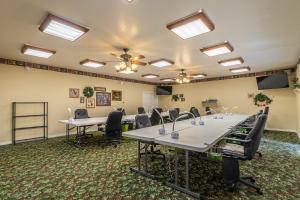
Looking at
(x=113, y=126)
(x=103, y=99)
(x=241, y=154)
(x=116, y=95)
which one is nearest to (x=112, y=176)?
(x=113, y=126)

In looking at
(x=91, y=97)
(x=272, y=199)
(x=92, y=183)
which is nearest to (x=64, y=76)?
(x=91, y=97)

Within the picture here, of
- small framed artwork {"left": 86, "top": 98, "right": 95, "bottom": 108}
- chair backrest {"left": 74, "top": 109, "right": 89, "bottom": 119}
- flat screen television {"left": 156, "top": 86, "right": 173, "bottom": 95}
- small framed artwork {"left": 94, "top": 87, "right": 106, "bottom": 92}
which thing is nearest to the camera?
chair backrest {"left": 74, "top": 109, "right": 89, "bottom": 119}

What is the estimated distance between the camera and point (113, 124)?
14.8 feet

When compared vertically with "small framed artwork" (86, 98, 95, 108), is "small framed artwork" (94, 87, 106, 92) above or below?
above

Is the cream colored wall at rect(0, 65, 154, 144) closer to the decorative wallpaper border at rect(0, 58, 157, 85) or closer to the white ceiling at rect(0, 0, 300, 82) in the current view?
the decorative wallpaper border at rect(0, 58, 157, 85)

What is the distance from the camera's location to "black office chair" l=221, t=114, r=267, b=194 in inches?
87.4

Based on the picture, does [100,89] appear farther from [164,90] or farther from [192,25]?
[192,25]

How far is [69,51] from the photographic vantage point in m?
4.29

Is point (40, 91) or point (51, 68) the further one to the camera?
point (51, 68)

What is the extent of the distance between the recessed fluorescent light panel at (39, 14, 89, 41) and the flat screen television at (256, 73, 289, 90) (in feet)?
24.8

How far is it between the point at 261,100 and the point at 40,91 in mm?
9224

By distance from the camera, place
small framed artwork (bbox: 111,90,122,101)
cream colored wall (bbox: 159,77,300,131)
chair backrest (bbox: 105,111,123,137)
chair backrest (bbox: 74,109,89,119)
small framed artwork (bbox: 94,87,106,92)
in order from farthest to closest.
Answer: small framed artwork (bbox: 111,90,122,101), small framed artwork (bbox: 94,87,106,92), cream colored wall (bbox: 159,77,300,131), chair backrest (bbox: 74,109,89,119), chair backrest (bbox: 105,111,123,137)

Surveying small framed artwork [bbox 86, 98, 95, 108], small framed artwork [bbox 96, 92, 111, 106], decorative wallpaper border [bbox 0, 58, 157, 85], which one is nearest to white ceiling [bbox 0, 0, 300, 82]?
decorative wallpaper border [bbox 0, 58, 157, 85]

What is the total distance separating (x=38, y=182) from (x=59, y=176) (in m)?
0.31
